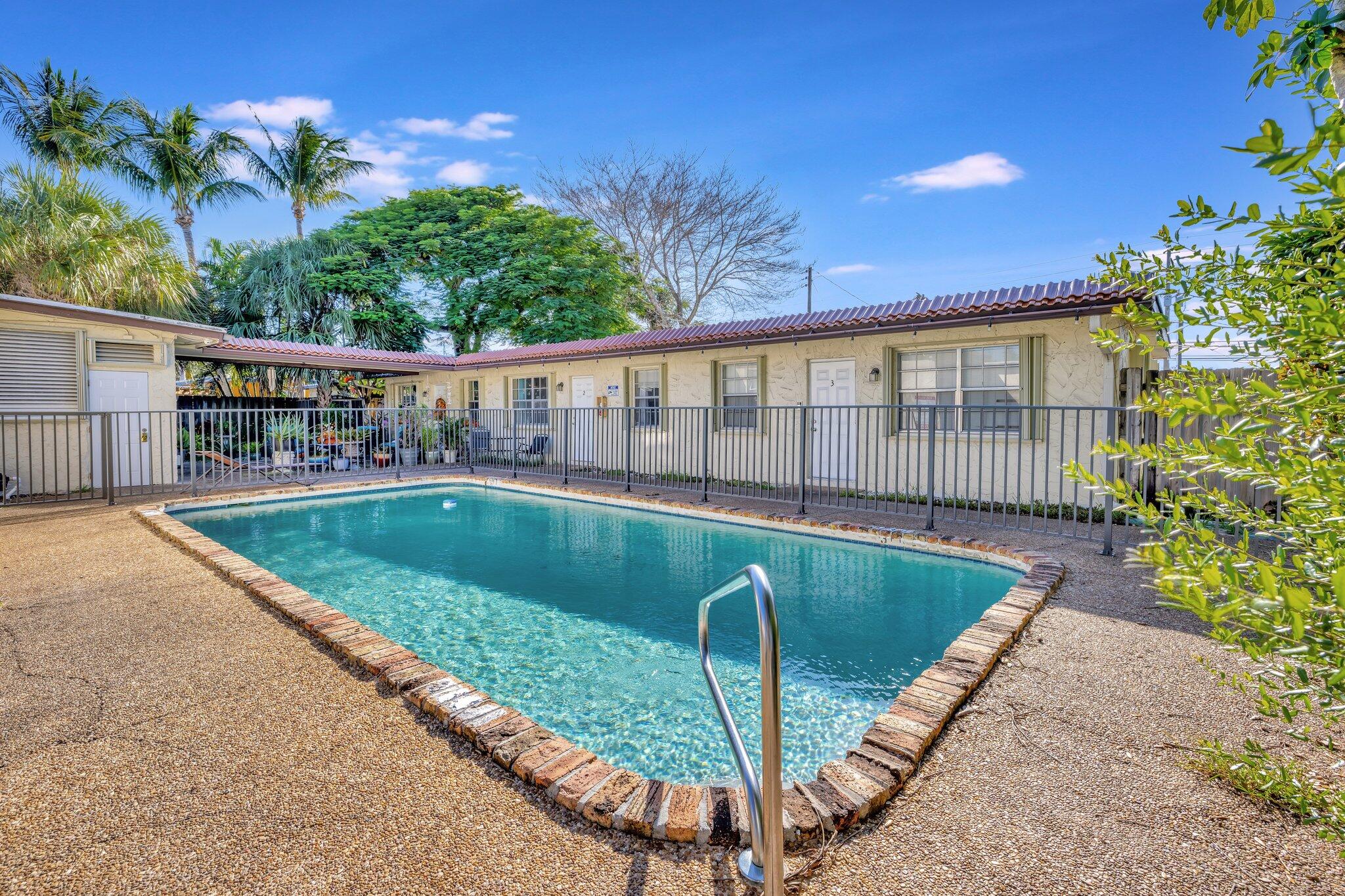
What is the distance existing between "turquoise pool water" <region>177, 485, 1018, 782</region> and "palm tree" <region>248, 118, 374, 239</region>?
21.0 m

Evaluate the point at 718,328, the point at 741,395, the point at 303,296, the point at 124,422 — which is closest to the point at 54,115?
the point at 303,296

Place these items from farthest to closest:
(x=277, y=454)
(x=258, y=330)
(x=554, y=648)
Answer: (x=258, y=330), (x=277, y=454), (x=554, y=648)

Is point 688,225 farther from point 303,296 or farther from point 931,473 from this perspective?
point 931,473

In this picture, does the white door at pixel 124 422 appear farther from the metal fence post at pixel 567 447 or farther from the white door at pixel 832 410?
the white door at pixel 832 410

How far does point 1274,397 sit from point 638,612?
4.11 metres

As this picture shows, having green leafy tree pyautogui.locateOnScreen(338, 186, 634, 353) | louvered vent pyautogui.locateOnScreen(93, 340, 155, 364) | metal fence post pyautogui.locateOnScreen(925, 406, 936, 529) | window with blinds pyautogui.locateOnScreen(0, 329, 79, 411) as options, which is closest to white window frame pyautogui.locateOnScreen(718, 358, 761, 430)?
metal fence post pyautogui.locateOnScreen(925, 406, 936, 529)

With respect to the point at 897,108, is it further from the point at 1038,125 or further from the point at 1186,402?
the point at 1186,402

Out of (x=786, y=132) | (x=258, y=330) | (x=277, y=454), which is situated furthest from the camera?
(x=258, y=330)

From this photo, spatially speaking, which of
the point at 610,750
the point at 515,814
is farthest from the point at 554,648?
the point at 515,814

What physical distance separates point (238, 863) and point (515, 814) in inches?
29.7

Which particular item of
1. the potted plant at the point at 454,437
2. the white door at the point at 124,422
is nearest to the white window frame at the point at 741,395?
the potted plant at the point at 454,437

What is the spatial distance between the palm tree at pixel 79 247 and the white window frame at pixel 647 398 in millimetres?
10993

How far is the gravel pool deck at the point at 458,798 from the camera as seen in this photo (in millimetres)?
1695

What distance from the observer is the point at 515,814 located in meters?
1.97
